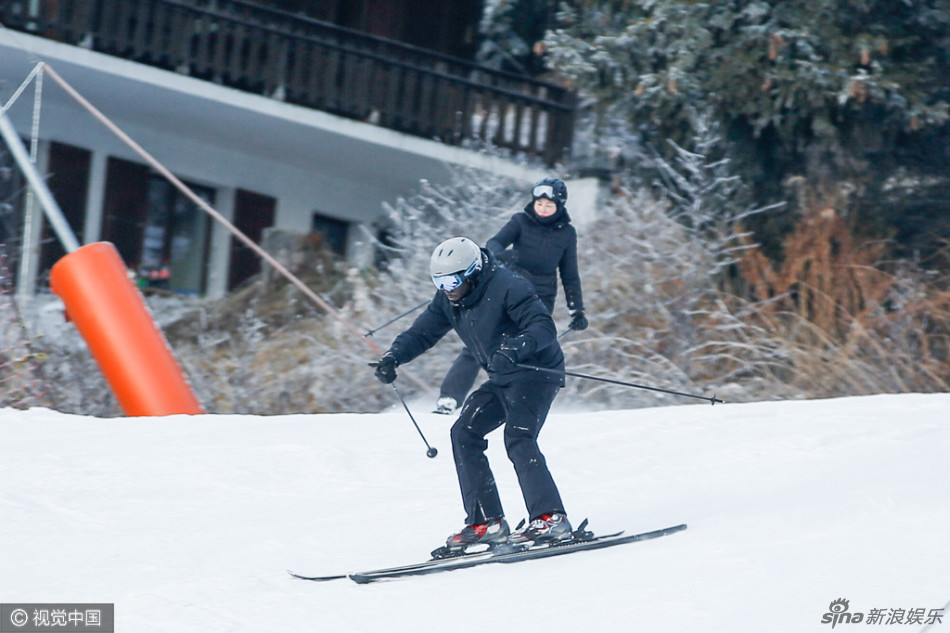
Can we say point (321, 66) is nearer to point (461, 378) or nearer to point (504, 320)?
point (461, 378)

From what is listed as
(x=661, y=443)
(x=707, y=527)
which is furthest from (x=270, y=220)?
(x=707, y=527)

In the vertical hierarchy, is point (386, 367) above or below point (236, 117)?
below

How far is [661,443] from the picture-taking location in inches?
279

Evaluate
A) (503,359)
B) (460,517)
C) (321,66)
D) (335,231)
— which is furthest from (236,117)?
(503,359)

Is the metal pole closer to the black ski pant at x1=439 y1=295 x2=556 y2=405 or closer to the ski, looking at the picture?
the black ski pant at x1=439 y1=295 x2=556 y2=405

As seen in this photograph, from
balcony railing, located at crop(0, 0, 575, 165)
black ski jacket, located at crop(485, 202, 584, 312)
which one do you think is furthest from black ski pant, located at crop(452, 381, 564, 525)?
balcony railing, located at crop(0, 0, 575, 165)

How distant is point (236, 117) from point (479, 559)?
30.4ft

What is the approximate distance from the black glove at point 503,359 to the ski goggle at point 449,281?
33cm

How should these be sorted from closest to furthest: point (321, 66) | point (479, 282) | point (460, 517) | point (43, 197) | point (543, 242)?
point (479, 282), point (460, 517), point (543, 242), point (43, 197), point (321, 66)

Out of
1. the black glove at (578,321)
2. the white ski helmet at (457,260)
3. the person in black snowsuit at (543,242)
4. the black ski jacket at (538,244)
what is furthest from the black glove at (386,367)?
the black glove at (578,321)

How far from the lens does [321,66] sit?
13.1 m

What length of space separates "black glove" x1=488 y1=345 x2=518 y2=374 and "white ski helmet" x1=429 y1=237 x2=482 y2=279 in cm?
36

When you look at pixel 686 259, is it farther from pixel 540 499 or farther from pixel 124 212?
pixel 124 212

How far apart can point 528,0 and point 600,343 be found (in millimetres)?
6348
